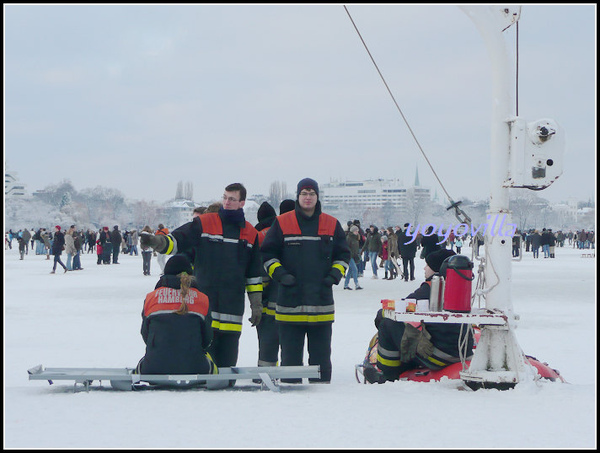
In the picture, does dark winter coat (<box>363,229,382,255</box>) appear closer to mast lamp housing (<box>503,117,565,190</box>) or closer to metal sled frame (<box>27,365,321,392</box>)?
mast lamp housing (<box>503,117,565,190</box>)

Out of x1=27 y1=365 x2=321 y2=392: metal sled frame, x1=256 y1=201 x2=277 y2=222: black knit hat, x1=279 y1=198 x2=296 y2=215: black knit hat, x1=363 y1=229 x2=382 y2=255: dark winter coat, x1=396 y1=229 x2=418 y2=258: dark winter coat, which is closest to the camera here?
x1=27 y1=365 x2=321 y2=392: metal sled frame

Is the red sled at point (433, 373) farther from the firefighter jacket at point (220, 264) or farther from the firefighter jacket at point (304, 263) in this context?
the firefighter jacket at point (220, 264)

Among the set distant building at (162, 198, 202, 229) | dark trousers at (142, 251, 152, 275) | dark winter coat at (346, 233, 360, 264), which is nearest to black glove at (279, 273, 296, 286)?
dark winter coat at (346, 233, 360, 264)

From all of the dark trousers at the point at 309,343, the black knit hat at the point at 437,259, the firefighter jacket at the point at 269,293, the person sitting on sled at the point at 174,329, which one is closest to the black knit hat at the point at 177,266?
the person sitting on sled at the point at 174,329

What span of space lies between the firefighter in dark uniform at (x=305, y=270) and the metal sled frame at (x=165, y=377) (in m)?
0.56

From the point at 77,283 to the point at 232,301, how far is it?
12825 millimetres

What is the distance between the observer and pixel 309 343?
537 cm

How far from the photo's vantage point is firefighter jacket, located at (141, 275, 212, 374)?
4.61 m

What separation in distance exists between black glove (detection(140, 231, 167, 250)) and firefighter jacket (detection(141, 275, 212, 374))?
0.35 meters

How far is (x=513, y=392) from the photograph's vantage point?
446cm

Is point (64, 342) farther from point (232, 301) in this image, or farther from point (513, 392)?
point (513, 392)

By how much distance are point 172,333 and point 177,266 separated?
0.44 metres

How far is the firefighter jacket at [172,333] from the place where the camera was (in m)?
4.61

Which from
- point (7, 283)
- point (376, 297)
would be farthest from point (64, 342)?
point (7, 283)
